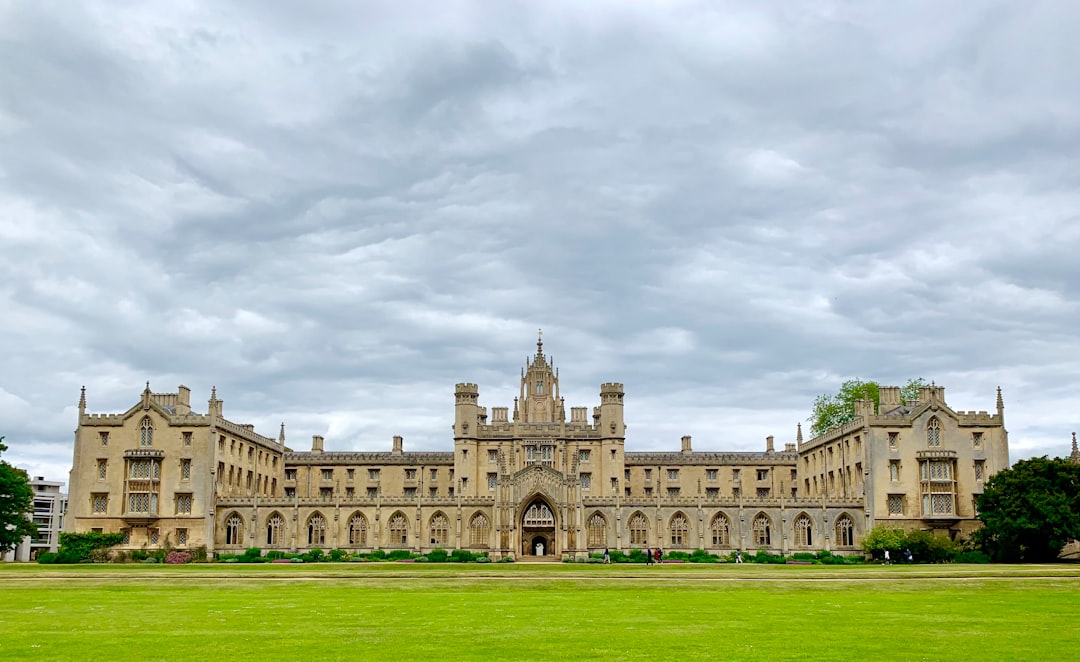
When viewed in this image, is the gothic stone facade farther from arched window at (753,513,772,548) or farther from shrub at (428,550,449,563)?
shrub at (428,550,449,563)

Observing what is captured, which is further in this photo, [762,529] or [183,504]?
[762,529]

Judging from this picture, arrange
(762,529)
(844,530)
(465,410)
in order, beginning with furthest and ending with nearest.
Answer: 1. (465,410)
2. (762,529)
3. (844,530)

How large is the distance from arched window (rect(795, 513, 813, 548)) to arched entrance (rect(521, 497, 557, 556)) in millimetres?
20214

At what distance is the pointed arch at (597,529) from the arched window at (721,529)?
8.99 meters

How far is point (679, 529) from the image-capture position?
84.2 m

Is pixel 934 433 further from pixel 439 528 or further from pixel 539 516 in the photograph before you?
pixel 439 528

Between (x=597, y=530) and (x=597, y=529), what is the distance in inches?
3.3

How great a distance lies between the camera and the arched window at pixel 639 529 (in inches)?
3302

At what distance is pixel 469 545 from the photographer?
3310 inches

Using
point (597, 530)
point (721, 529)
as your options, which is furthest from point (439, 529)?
point (721, 529)

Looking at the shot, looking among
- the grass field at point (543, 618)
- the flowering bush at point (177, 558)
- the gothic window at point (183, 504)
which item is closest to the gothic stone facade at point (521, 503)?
the gothic window at point (183, 504)

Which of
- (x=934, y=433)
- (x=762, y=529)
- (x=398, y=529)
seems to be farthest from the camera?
(x=398, y=529)

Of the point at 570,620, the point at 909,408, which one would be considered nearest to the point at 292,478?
the point at 909,408

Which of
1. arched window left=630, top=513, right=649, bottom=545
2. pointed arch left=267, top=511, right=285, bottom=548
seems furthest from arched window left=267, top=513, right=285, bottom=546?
arched window left=630, top=513, right=649, bottom=545
